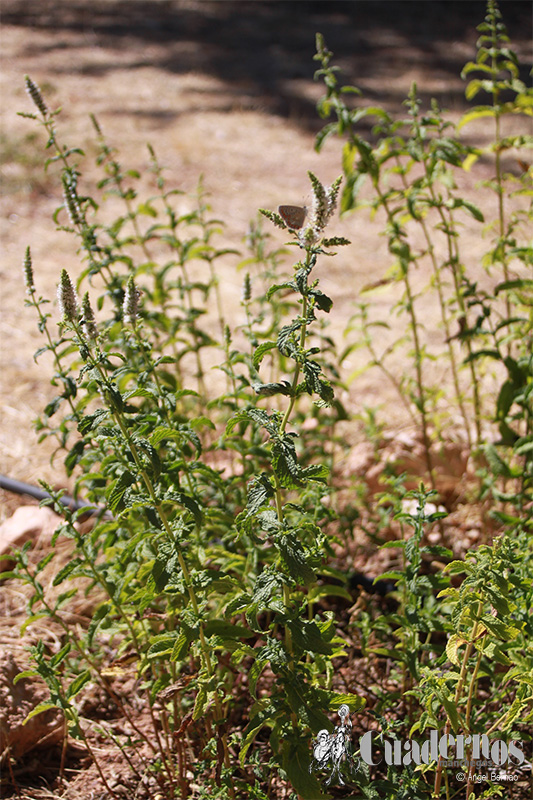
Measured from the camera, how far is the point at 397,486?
7.21 ft

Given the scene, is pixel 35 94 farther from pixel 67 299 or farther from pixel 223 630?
pixel 223 630

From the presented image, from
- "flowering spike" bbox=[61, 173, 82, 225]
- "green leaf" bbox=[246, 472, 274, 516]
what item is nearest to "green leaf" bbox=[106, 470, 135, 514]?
"green leaf" bbox=[246, 472, 274, 516]

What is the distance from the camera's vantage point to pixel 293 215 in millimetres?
1539

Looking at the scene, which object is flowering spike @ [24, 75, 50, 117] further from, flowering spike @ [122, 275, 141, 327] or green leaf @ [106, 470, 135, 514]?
green leaf @ [106, 470, 135, 514]

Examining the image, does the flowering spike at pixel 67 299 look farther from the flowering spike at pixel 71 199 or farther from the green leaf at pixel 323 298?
the flowering spike at pixel 71 199

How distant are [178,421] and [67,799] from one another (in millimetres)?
1159

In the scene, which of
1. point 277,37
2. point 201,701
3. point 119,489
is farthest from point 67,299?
point 277,37

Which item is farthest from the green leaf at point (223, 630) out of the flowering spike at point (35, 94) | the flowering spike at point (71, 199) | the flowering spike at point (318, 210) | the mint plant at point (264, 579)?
the flowering spike at point (35, 94)

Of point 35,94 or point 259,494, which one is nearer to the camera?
Answer: point 259,494

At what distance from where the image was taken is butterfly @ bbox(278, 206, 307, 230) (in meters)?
1.52

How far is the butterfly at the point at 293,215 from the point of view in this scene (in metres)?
1.52

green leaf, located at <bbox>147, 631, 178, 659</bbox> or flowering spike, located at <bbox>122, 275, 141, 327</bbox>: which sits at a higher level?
flowering spike, located at <bbox>122, 275, 141, 327</bbox>

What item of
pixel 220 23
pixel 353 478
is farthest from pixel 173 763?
pixel 220 23

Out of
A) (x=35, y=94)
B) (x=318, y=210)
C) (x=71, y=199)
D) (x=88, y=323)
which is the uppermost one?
(x=35, y=94)
